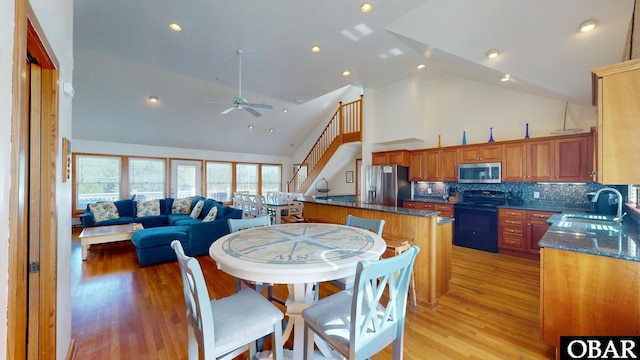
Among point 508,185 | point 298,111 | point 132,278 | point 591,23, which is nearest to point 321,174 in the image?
point 298,111

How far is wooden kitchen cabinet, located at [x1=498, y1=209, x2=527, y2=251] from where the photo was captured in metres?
4.05

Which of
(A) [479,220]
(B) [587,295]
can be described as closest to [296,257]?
(B) [587,295]

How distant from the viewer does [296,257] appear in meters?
1.55

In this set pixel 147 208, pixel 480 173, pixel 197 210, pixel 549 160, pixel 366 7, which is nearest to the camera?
pixel 366 7

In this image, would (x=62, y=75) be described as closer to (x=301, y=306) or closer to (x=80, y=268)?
(x=301, y=306)

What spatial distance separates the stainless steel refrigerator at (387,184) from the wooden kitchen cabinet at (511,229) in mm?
1833

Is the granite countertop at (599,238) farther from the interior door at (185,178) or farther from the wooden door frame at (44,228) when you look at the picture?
the interior door at (185,178)

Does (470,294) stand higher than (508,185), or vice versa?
(508,185)

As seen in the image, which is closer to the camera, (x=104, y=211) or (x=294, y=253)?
(x=294, y=253)

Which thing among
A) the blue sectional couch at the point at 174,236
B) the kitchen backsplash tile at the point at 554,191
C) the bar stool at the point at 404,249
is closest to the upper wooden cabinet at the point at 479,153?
the kitchen backsplash tile at the point at 554,191

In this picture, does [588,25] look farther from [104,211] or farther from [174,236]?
[104,211]

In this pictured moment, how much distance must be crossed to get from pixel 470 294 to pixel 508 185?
9.58 ft

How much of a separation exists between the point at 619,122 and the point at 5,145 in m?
2.93

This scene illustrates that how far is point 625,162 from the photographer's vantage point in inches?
61.4
